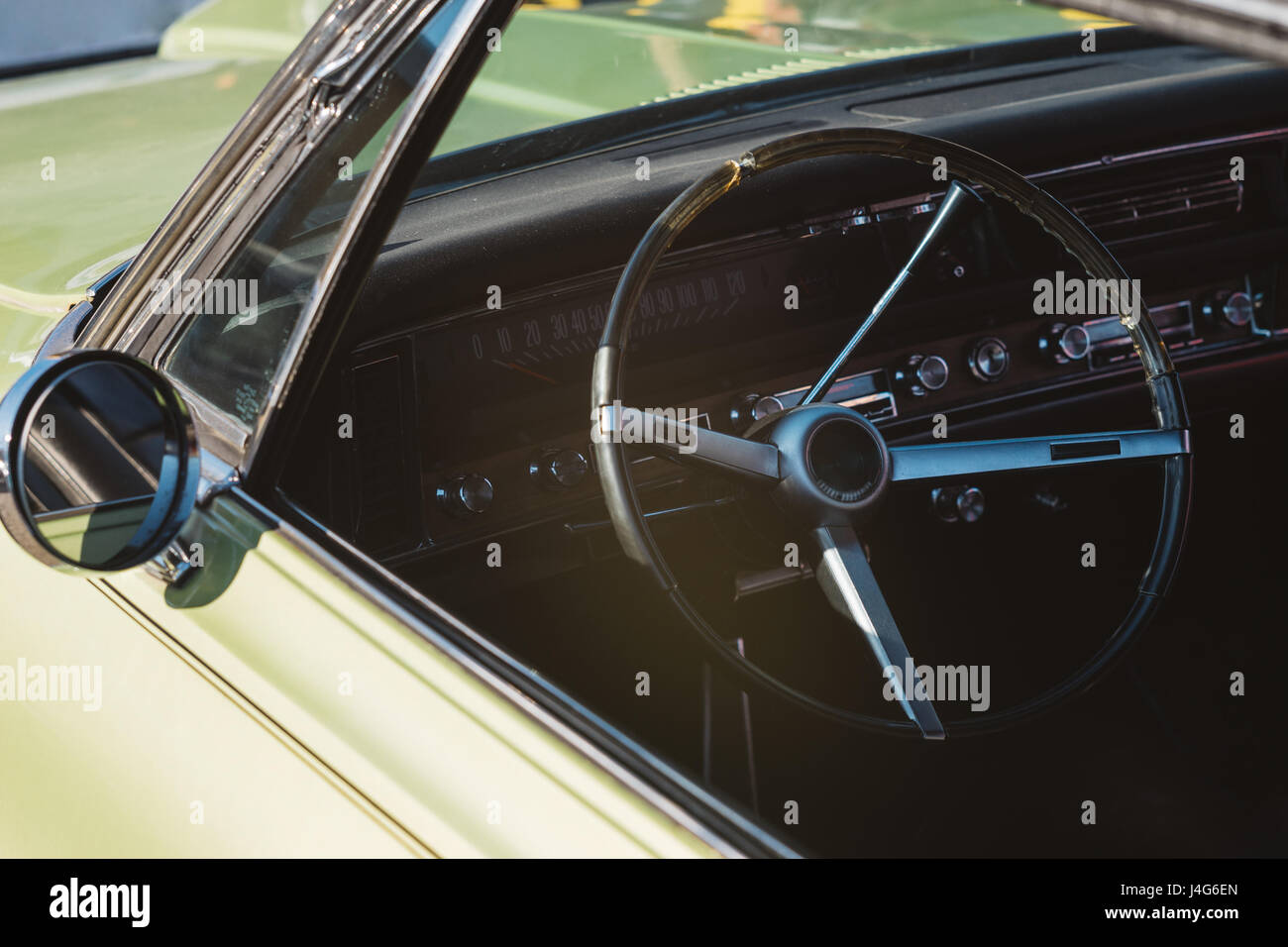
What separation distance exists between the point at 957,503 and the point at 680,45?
137 cm

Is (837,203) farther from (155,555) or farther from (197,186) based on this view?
(155,555)

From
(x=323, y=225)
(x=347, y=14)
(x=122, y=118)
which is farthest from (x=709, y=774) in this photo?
(x=122, y=118)

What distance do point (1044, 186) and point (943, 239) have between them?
54 cm

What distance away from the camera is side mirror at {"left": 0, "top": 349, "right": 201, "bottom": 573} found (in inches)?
44.1

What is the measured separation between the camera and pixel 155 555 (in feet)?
3.99

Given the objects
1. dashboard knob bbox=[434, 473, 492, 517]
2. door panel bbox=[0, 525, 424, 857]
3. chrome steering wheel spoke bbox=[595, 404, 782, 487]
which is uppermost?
chrome steering wheel spoke bbox=[595, 404, 782, 487]

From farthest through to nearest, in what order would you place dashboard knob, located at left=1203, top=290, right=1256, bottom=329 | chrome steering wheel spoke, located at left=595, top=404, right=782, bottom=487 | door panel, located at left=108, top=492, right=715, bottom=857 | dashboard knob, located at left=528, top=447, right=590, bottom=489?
dashboard knob, located at left=1203, top=290, right=1256, bottom=329 → dashboard knob, located at left=528, top=447, right=590, bottom=489 → chrome steering wheel spoke, located at left=595, top=404, right=782, bottom=487 → door panel, located at left=108, top=492, right=715, bottom=857

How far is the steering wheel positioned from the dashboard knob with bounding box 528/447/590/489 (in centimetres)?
17

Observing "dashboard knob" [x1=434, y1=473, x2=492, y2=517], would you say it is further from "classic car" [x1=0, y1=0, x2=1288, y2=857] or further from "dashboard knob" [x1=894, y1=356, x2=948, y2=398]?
"dashboard knob" [x1=894, y1=356, x2=948, y2=398]

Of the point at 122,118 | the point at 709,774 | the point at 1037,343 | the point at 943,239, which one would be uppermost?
the point at 122,118

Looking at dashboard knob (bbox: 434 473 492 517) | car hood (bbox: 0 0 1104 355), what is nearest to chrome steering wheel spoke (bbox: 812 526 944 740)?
dashboard knob (bbox: 434 473 492 517)

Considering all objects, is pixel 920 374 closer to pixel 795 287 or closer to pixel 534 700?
pixel 795 287

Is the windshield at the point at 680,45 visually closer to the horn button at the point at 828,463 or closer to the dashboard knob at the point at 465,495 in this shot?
the dashboard knob at the point at 465,495
